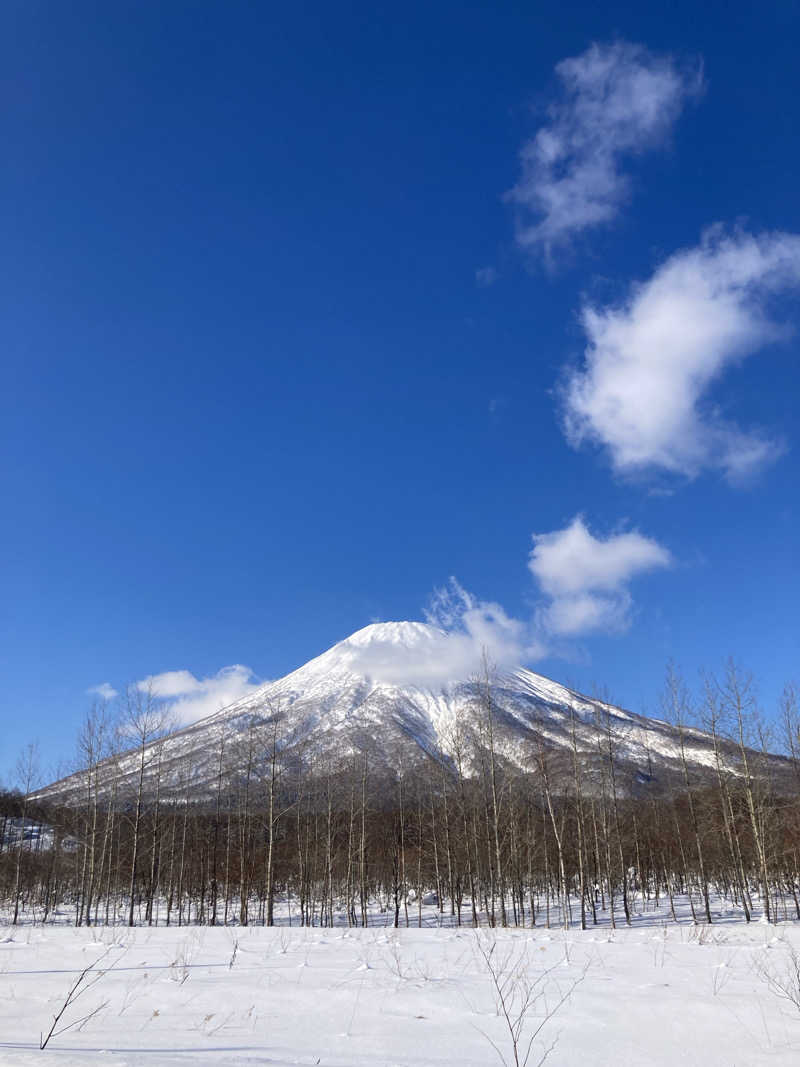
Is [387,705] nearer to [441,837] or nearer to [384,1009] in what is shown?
[441,837]

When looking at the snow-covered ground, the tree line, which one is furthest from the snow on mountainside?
the snow-covered ground

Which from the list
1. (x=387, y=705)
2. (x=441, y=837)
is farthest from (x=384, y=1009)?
(x=387, y=705)

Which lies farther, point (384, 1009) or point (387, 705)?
point (387, 705)

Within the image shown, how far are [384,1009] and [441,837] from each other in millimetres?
42297

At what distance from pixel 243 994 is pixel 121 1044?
2.98 m

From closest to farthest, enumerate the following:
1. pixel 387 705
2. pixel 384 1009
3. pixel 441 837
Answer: pixel 384 1009 → pixel 441 837 → pixel 387 705

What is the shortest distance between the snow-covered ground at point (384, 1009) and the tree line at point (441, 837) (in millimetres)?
16438

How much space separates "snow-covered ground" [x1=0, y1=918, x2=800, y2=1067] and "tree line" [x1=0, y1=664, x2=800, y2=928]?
16438 mm

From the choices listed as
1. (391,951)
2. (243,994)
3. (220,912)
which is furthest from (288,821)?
(243,994)

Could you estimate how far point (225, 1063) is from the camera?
16.9 feet

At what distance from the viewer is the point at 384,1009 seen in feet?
26.1

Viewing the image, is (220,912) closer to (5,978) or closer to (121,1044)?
(5,978)

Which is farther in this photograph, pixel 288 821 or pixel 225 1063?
pixel 288 821

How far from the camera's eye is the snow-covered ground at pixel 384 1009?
6203 millimetres
